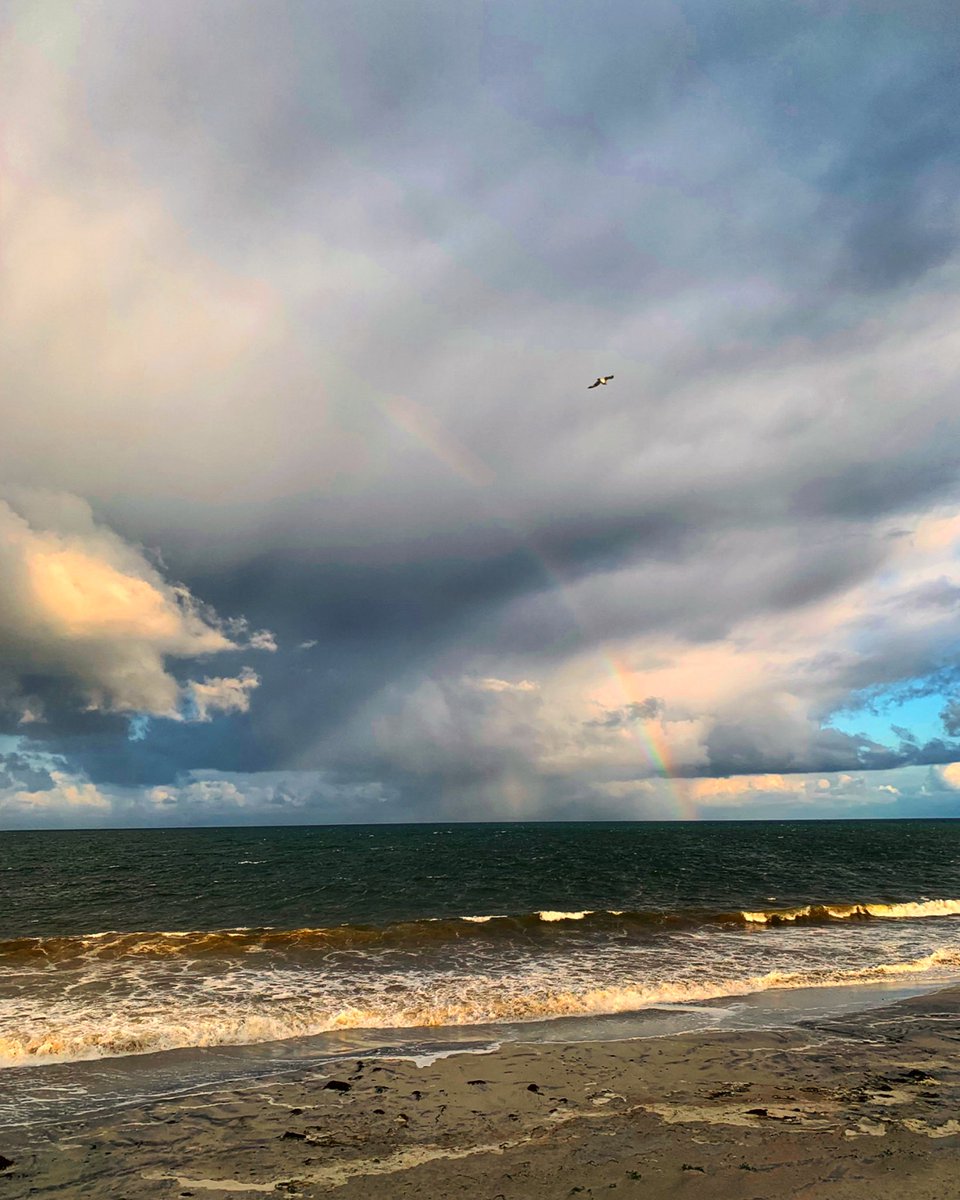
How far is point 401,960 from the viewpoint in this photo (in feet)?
94.1

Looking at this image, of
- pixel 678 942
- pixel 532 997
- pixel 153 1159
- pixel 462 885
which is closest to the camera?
pixel 153 1159

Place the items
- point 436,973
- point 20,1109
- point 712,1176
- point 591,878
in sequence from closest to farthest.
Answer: point 712,1176 < point 20,1109 < point 436,973 < point 591,878

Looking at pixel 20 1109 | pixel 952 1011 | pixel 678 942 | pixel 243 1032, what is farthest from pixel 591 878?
pixel 20 1109

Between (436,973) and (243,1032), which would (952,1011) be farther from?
(243,1032)

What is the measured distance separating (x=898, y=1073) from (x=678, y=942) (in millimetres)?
18186

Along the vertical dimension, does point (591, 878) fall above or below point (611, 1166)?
below

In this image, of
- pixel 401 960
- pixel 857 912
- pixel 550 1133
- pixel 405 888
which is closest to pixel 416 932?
pixel 401 960

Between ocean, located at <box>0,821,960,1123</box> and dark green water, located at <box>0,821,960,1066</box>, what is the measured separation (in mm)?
125

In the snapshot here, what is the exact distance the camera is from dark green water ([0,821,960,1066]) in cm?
2098

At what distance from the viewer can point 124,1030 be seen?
19.3m

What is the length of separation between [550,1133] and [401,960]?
18140mm

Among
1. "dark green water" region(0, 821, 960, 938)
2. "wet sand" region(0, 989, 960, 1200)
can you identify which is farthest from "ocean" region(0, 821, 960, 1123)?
"wet sand" region(0, 989, 960, 1200)

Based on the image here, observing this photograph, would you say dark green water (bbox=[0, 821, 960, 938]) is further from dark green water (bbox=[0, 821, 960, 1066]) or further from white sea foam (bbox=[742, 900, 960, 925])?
white sea foam (bbox=[742, 900, 960, 925])

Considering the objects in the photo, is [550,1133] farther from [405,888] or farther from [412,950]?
[405,888]
